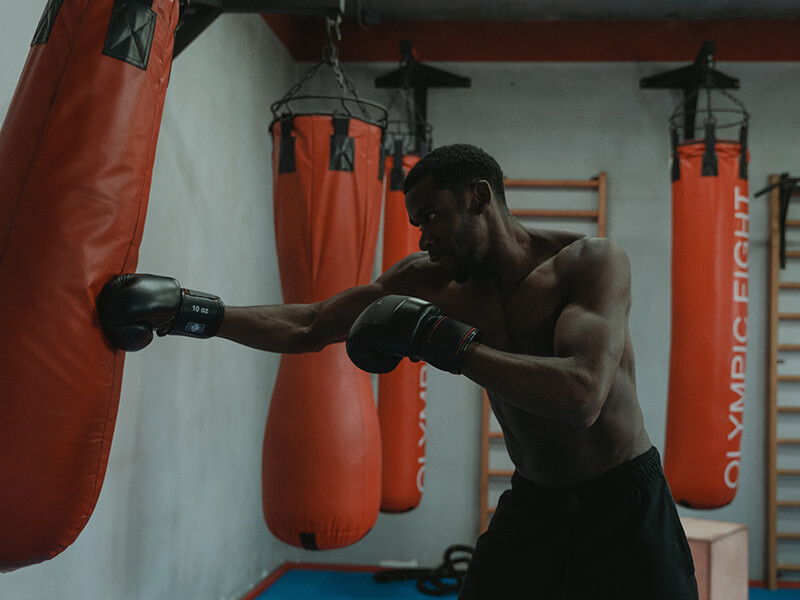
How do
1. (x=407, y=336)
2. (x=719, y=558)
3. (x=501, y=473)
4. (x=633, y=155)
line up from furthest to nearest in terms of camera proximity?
1. (x=633, y=155)
2. (x=501, y=473)
3. (x=719, y=558)
4. (x=407, y=336)

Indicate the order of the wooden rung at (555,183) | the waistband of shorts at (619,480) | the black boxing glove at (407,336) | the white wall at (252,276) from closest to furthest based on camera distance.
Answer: the black boxing glove at (407,336)
the waistband of shorts at (619,480)
the white wall at (252,276)
the wooden rung at (555,183)

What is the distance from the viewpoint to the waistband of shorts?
5.65ft

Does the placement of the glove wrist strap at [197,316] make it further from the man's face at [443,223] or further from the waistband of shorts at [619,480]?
the waistband of shorts at [619,480]

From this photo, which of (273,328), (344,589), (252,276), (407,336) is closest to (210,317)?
(273,328)

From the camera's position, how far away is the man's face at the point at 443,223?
5.81 ft

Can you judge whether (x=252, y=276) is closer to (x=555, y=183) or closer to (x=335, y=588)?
(x=335, y=588)

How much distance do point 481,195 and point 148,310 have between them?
85 centimetres

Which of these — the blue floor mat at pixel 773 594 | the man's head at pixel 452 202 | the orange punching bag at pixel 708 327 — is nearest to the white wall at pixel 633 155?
the blue floor mat at pixel 773 594

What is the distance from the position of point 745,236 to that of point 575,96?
1722mm

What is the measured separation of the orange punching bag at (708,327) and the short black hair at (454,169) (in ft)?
→ 6.38

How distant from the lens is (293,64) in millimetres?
4781

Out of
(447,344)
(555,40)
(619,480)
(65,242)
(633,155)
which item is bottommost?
(619,480)

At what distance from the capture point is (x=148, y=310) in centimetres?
155

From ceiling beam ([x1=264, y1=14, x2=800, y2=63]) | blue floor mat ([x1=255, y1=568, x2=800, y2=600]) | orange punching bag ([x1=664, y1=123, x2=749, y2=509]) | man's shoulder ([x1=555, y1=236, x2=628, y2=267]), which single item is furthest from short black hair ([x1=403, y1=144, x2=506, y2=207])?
ceiling beam ([x1=264, y1=14, x2=800, y2=63])
